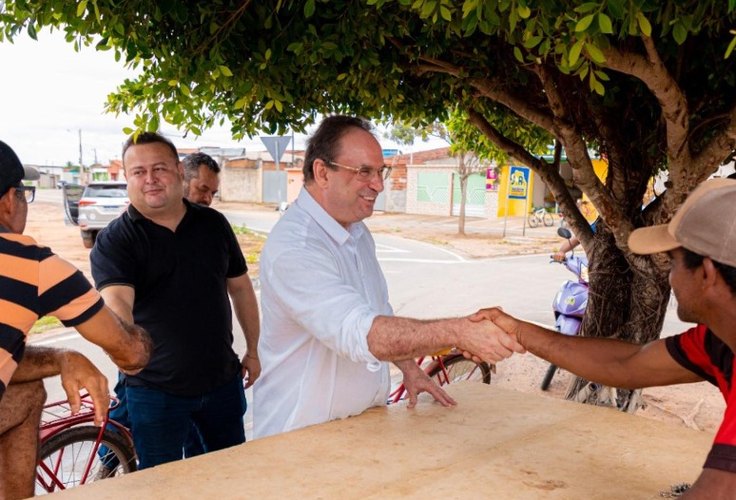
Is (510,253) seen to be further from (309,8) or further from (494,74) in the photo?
(309,8)

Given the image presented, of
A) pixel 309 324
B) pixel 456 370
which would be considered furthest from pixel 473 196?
pixel 309 324

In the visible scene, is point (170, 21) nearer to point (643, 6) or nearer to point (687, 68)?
point (643, 6)

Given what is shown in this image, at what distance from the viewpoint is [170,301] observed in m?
3.28

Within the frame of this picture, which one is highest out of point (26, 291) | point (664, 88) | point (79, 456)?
point (664, 88)

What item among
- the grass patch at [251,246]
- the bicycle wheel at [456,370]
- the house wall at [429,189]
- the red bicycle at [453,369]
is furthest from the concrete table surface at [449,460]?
the house wall at [429,189]

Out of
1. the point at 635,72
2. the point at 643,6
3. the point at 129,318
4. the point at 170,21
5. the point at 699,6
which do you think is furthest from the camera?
the point at 170,21

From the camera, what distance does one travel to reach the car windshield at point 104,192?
17.4 m

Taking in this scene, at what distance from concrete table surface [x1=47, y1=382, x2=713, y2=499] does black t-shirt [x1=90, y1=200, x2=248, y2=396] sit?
111 centimetres

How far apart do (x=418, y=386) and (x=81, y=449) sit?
2053 millimetres

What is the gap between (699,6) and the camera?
2.48 metres

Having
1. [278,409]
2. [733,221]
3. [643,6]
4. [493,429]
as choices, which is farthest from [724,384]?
[278,409]

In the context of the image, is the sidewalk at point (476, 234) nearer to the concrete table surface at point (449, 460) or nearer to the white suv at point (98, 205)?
the white suv at point (98, 205)

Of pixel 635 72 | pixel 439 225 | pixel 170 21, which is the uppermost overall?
pixel 170 21

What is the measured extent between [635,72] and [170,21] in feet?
7.61
